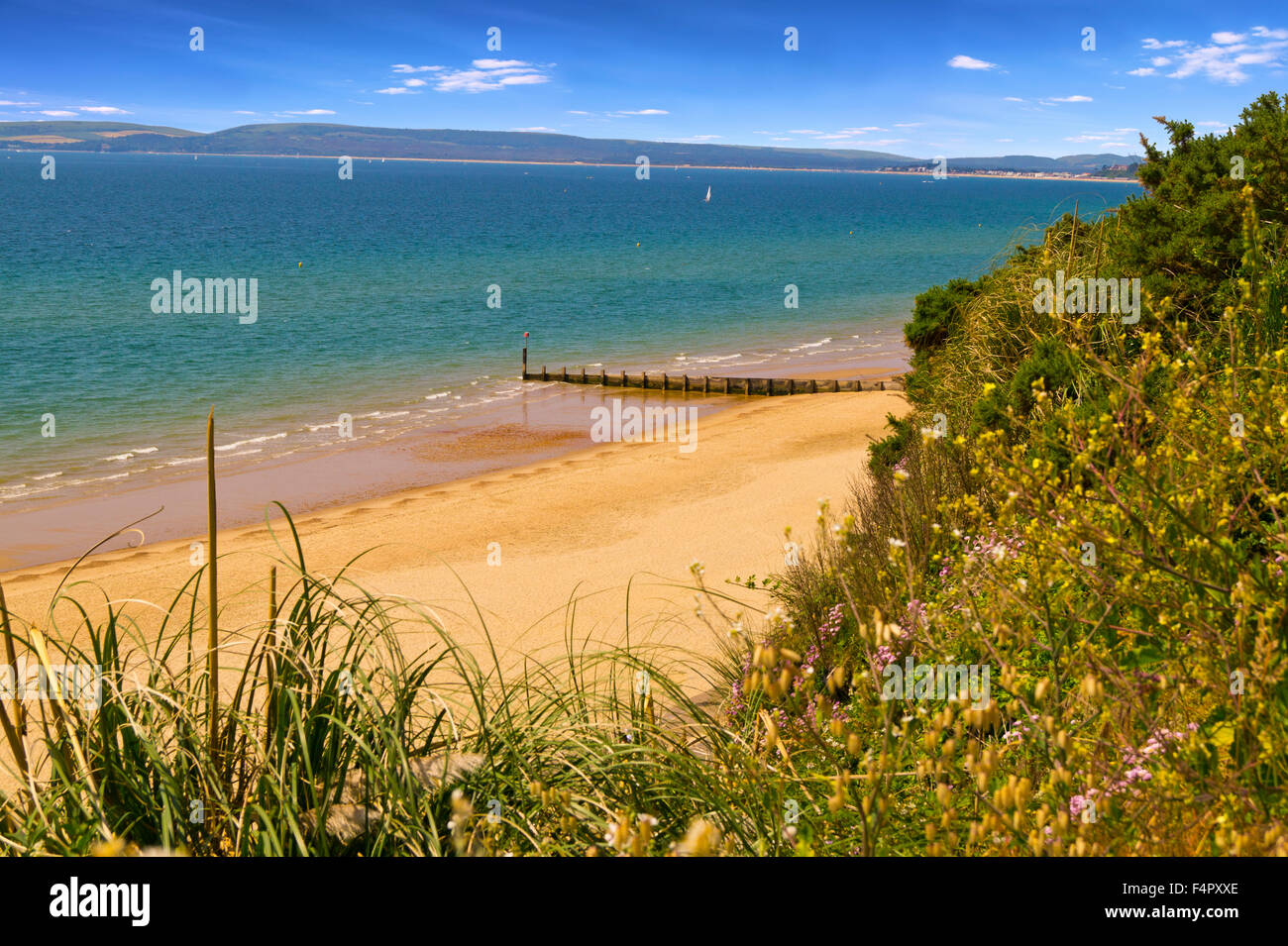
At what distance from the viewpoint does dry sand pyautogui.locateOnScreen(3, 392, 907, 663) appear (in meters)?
11.4

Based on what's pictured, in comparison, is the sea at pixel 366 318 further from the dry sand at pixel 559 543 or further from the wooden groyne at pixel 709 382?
the dry sand at pixel 559 543

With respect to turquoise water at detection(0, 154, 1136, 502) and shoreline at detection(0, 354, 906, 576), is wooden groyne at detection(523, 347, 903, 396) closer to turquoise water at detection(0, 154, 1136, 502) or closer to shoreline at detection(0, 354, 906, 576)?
shoreline at detection(0, 354, 906, 576)

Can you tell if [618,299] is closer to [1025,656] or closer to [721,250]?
[721,250]

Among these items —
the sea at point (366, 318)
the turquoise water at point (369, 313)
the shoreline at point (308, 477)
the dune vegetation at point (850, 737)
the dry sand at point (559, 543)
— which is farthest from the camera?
the turquoise water at point (369, 313)

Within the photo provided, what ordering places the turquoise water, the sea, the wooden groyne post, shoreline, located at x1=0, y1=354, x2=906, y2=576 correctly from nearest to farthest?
shoreline, located at x1=0, y1=354, x2=906, y2=576 → the sea → the turquoise water → the wooden groyne post

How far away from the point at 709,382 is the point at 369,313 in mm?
21481

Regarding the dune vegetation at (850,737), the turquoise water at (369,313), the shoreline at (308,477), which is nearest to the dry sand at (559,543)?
the shoreline at (308,477)

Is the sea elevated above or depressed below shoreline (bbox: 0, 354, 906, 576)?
above

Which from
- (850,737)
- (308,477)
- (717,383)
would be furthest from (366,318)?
(850,737)

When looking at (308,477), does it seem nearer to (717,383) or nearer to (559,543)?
(559,543)

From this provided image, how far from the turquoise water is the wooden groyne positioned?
201 cm

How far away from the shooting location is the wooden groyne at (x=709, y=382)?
29922mm

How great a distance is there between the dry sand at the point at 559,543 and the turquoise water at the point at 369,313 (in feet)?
19.0

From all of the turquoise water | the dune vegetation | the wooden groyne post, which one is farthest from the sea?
the dune vegetation
